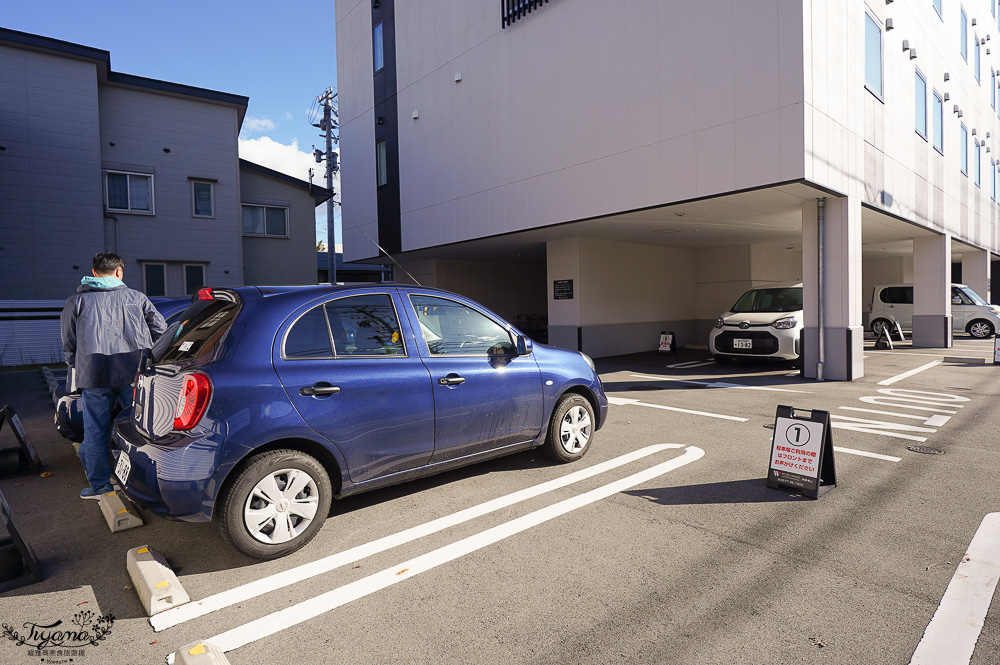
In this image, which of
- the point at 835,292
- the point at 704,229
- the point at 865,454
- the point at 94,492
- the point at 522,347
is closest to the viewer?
the point at 94,492

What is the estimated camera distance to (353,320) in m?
3.57

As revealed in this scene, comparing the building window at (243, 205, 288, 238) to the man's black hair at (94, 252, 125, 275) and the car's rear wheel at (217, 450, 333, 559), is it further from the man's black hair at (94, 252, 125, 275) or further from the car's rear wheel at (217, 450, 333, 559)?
the car's rear wheel at (217, 450, 333, 559)

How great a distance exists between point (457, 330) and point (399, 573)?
1.75 meters

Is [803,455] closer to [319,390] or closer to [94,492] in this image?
[319,390]

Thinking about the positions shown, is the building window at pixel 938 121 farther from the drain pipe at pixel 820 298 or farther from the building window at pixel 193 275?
the building window at pixel 193 275

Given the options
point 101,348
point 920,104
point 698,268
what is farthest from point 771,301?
point 101,348

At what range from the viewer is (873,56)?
10.6 metres

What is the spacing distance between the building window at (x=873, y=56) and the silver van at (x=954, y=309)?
27.5 ft

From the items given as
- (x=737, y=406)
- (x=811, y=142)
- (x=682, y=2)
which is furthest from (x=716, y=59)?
(x=737, y=406)

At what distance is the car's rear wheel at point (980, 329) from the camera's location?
1673 cm

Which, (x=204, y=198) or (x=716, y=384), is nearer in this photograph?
(x=716, y=384)

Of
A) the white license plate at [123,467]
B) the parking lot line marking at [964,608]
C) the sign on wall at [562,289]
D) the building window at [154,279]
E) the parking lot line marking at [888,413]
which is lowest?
the parking lot line marking at [964,608]

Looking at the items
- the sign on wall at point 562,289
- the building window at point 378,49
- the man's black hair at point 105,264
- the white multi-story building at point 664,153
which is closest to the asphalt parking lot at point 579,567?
the man's black hair at point 105,264

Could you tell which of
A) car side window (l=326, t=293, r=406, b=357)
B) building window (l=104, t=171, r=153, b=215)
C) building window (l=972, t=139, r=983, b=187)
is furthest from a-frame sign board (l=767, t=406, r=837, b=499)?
building window (l=972, t=139, r=983, b=187)
